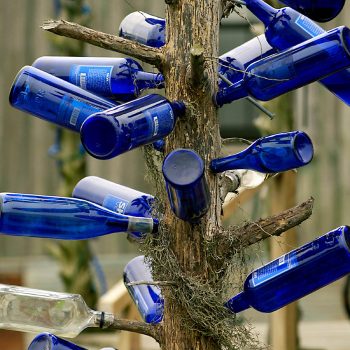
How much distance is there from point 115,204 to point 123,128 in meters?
0.49

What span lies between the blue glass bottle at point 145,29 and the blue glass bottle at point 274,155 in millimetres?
380

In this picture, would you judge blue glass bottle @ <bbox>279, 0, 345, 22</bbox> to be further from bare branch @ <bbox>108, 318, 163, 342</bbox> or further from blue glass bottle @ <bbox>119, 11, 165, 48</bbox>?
bare branch @ <bbox>108, 318, 163, 342</bbox>

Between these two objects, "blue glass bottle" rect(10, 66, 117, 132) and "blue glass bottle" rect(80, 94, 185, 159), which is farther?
"blue glass bottle" rect(10, 66, 117, 132)

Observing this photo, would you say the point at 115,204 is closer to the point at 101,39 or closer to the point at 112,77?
the point at 112,77

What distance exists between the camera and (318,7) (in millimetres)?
2098

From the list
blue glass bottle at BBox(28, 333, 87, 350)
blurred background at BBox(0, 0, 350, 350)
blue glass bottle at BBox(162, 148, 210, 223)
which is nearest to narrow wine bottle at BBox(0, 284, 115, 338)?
blue glass bottle at BBox(28, 333, 87, 350)

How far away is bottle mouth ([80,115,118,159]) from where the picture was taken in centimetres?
184

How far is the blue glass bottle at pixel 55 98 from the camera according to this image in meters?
2.07

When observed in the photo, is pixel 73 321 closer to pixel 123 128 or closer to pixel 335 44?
pixel 123 128

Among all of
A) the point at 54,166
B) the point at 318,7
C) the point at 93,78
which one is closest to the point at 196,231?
the point at 93,78

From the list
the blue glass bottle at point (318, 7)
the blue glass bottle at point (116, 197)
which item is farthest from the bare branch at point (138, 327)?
the blue glass bottle at point (318, 7)

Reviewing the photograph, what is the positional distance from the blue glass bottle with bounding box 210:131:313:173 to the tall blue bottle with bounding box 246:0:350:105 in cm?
18

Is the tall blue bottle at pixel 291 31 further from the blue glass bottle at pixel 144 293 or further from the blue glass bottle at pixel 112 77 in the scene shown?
the blue glass bottle at pixel 144 293

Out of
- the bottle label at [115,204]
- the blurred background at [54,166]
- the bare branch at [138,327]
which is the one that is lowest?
the bare branch at [138,327]
